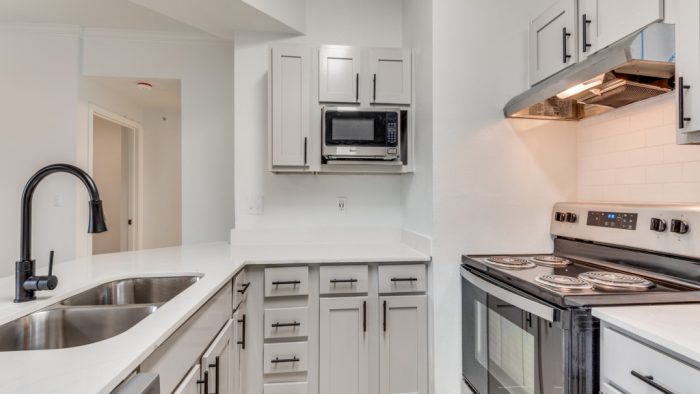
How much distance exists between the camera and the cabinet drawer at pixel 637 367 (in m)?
0.82

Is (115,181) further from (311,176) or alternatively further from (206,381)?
(206,381)

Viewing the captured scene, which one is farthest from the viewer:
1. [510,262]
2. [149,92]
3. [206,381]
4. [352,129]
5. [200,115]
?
[149,92]

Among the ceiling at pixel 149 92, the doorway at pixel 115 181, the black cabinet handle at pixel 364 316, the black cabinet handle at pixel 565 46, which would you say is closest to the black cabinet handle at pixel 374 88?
the black cabinet handle at pixel 565 46

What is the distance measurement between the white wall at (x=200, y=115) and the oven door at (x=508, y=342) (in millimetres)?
2098

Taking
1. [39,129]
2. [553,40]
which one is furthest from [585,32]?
[39,129]

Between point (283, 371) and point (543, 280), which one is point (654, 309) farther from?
point (283, 371)

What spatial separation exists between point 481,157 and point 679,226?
0.88 m

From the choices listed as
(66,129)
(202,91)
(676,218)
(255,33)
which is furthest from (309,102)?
(66,129)

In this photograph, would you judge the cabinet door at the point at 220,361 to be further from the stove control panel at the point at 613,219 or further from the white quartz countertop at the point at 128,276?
the stove control panel at the point at 613,219

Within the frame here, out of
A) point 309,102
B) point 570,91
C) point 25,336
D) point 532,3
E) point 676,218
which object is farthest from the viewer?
point 309,102

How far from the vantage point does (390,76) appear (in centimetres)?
223

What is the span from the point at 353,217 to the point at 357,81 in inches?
36.7

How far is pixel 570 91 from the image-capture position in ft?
4.97

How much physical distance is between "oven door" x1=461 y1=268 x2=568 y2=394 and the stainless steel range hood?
0.86 metres
